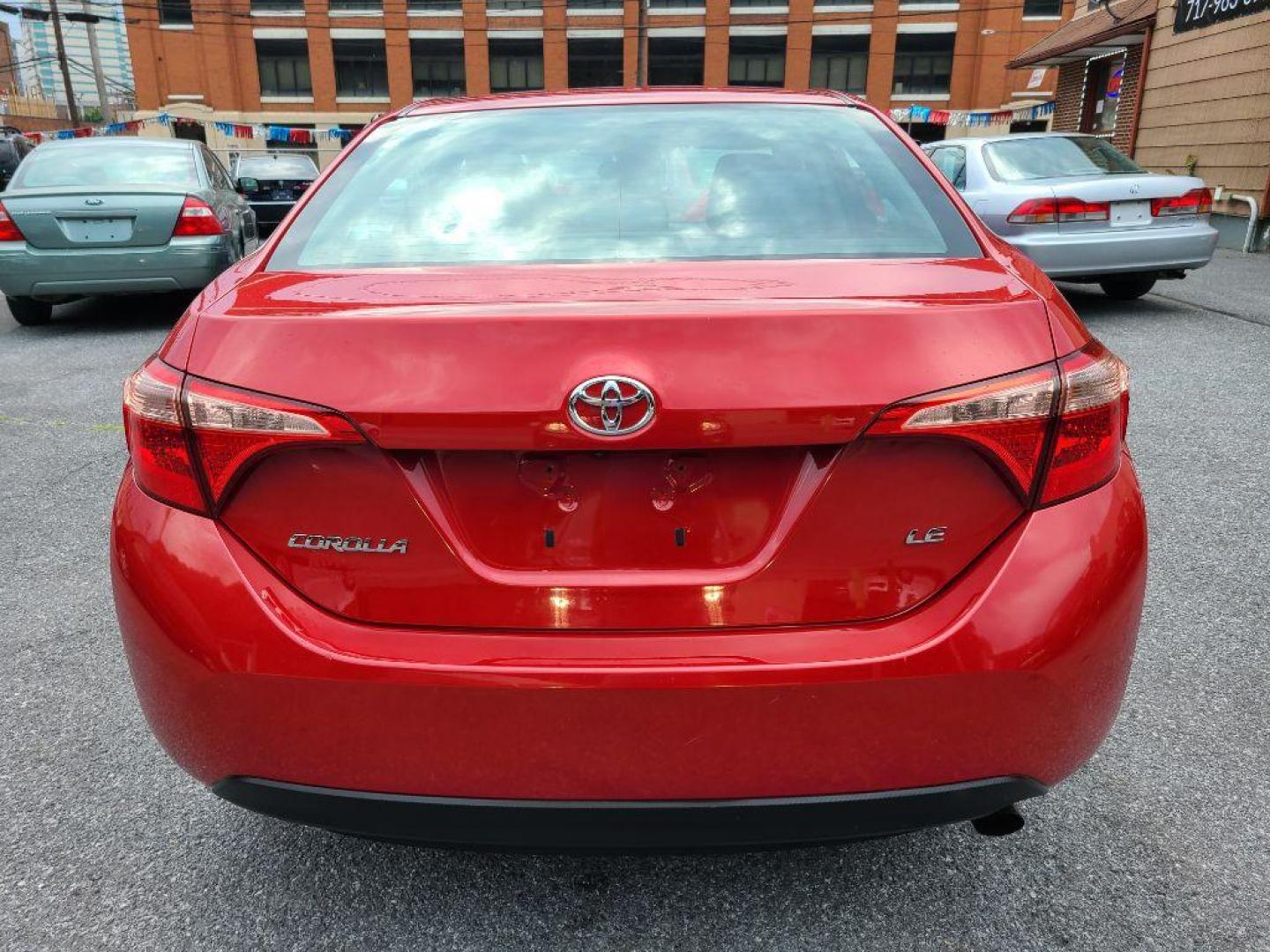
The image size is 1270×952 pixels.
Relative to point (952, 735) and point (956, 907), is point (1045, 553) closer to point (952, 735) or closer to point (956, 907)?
point (952, 735)

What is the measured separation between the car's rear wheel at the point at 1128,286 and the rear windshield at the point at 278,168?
53.9 ft

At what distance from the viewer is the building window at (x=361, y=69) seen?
49375mm

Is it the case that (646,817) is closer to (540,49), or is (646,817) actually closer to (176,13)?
(540,49)

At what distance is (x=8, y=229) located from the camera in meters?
7.85

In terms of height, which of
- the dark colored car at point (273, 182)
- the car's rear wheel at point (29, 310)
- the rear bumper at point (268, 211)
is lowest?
the rear bumper at point (268, 211)

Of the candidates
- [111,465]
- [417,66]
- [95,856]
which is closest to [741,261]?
[95,856]

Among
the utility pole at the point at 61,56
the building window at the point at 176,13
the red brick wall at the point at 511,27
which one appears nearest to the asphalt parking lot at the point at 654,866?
the utility pole at the point at 61,56

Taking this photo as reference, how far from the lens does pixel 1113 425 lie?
1.64m

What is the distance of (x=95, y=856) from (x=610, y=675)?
1417 millimetres

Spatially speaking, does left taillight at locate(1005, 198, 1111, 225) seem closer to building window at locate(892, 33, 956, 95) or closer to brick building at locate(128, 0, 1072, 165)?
brick building at locate(128, 0, 1072, 165)

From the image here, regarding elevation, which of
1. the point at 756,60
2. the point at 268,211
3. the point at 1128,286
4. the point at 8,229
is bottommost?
the point at 268,211

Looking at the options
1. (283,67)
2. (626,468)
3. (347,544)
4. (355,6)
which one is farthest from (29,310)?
(283,67)

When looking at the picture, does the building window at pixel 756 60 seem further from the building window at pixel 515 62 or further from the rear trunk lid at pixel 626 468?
the rear trunk lid at pixel 626 468

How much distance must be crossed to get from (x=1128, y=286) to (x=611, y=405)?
9500 mm
